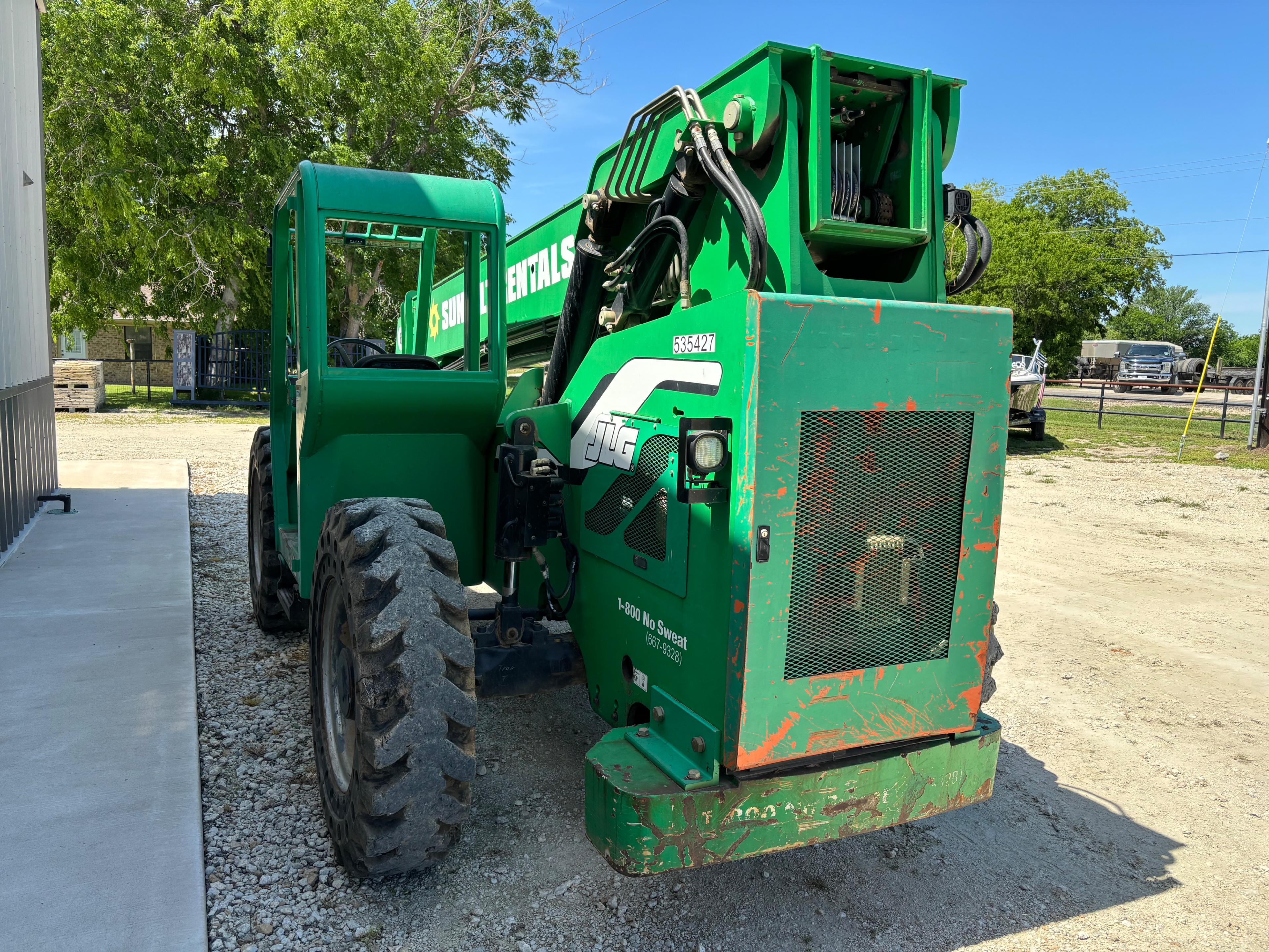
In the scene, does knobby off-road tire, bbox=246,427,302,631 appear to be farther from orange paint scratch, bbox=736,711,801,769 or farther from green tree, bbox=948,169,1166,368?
green tree, bbox=948,169,1166,368

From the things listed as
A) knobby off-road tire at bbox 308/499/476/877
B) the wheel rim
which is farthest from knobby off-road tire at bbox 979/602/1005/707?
the wheel rim

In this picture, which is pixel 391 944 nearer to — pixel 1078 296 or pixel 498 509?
pixel 498 509

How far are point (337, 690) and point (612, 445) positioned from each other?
146 cm

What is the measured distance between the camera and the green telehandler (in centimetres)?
276

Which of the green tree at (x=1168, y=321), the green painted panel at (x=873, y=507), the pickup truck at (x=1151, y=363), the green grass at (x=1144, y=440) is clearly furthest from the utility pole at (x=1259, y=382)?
the green tree at (x=1168, y=321)

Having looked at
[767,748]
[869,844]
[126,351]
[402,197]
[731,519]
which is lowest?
[869,844]

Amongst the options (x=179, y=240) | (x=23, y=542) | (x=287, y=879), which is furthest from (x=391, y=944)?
(x=179, y=240)

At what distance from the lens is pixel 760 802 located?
9.17ft

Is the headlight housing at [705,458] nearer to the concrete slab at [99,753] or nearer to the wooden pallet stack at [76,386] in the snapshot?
the concrete slab at [99,753]

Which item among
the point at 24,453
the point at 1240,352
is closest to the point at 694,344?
the point at 24,453

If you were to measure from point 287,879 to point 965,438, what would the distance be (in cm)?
287

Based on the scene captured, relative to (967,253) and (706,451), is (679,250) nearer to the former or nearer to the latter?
(706,451)

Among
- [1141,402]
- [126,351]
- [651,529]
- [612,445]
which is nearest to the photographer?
[651,529]

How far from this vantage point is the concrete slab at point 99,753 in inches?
117
